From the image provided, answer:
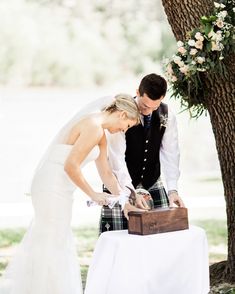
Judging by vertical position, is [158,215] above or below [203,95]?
below

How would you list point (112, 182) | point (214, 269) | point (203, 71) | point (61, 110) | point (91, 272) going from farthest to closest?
point (61, 110)
point (214, 269)
point (203, 71)
point (112, 182)
point (91, 272)

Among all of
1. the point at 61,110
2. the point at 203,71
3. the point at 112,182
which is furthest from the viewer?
the point at 61,110

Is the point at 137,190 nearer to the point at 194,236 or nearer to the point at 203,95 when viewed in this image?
the point at 194,236

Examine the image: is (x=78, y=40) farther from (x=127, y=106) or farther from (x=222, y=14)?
(x=127, y=106)

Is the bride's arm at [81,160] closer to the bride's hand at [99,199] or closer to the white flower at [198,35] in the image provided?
the bride's hand at [99,199]

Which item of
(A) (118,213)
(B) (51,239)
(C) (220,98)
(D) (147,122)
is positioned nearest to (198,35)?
(C) (220,98)

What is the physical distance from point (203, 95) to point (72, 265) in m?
1.58

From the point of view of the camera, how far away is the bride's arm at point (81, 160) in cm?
464

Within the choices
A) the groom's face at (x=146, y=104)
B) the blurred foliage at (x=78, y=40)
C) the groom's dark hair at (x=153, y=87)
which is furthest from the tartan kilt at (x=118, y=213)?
the blurred foliage at (x=78, y=40)

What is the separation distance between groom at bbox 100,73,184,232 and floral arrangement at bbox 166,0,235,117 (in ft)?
1.32

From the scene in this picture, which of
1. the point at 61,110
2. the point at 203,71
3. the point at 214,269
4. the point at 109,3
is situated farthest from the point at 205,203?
the point at 203,71

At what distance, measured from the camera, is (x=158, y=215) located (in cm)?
450

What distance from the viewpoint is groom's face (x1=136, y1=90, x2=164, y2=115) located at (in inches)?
189

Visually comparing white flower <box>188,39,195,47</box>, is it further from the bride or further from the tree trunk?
the bride
